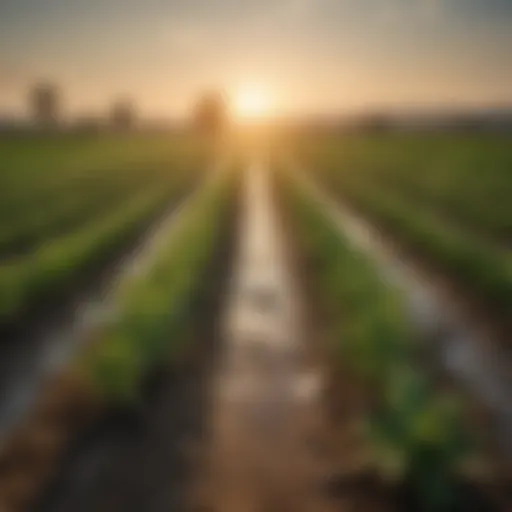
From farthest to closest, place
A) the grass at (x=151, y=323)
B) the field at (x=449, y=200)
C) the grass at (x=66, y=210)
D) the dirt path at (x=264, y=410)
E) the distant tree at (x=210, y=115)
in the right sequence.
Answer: the distant tree at (x=210, y=115), the field at (x=449, y=200), the grass at (x=66, y=210), the grass at (x=151, y=323), the dirt path at (x=264, y=410)

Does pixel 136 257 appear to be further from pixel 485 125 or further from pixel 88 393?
pixel 485 125

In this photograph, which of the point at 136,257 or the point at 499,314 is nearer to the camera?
the point at 499,314

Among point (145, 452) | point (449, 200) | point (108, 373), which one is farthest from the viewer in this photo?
point (449, 200)

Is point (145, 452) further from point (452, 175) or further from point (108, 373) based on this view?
point (452, 175)

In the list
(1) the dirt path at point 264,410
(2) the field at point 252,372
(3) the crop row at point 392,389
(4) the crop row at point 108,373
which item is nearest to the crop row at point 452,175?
(2) the field at point 252,372

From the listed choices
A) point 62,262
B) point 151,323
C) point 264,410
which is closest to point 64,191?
point 62,262

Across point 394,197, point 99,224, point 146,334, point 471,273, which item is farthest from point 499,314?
point 394,197

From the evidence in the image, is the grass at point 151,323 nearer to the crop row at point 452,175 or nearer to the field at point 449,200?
the field at point 449,200
